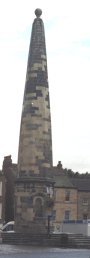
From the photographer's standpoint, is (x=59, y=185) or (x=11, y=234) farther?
(x=59, y=185)

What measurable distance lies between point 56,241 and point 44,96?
13.9m

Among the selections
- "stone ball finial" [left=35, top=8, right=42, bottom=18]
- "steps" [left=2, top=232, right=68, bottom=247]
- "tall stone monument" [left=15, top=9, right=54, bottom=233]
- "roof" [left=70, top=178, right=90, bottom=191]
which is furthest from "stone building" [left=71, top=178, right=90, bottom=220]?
"stone ball finial" [left=35, top=8, right=42, bottom=18]

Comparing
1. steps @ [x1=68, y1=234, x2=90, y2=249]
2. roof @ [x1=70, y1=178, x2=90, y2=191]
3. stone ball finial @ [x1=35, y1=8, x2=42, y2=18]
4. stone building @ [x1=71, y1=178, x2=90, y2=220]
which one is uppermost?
stone ball finial @ [x1=35, y1=8, x2=42, y2=18]

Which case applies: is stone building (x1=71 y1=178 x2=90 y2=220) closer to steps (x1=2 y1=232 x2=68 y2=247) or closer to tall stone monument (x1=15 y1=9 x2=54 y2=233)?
tall stone monument (x1=15 y1=9 x2=54 y2=233)

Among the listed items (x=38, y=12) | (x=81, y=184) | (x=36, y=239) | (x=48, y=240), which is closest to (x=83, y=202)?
(x=81, y=184)

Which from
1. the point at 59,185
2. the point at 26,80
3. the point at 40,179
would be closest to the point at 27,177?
the point at 40,179

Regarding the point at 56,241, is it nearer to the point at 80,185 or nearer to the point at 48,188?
the point at 48,188

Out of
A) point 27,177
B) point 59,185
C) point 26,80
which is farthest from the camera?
point 59,185

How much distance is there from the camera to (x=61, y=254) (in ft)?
137

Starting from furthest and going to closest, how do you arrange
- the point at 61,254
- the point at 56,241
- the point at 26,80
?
the point at 26,80, the point at 56,241, the point at 61,254

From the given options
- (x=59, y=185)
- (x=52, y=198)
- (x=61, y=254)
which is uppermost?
(x=59, y=185)

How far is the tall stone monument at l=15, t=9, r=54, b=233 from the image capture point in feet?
184

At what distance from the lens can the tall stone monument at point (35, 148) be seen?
56000 millimetres

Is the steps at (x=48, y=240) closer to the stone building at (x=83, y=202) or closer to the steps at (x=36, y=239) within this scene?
the steps at (x=36, y=239)
